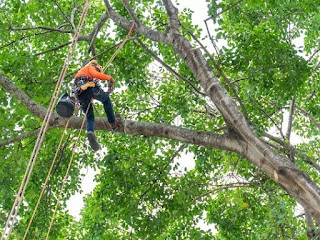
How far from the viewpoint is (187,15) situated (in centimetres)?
838

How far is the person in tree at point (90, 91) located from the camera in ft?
18.0

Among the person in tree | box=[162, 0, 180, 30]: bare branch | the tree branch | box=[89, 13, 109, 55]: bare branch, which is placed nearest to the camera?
the tree branch

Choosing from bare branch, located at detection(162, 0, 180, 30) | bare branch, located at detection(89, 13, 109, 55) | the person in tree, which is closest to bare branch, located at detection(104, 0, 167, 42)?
bare branch, located at detection(162, 0, 180, 30)

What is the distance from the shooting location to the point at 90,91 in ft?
18.4

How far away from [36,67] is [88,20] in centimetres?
249

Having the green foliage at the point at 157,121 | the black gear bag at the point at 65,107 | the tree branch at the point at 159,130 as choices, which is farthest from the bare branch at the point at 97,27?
the black gear bag at the point at 65,107

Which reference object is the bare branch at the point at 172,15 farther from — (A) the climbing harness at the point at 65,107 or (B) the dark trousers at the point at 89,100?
(A) the climbing harness at the point at 65,107

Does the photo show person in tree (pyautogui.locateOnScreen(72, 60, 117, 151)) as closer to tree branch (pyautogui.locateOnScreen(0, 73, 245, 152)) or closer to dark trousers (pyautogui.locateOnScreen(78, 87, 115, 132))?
dark trousers (pyautogui.locateOnScreen(78, 87, 115, 132))

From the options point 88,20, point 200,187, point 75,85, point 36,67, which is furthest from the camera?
point 88,20

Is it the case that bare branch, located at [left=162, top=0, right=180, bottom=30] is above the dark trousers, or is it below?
above

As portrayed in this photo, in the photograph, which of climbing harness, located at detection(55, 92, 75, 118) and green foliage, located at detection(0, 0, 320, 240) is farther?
green foliage, located at detection(0, 0, 320, 240)

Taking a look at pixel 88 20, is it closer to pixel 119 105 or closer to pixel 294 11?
pixel 119 105

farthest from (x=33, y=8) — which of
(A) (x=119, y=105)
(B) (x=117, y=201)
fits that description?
(B) (x=117, y=201)

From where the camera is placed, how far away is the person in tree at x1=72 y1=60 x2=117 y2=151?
5.48 m
